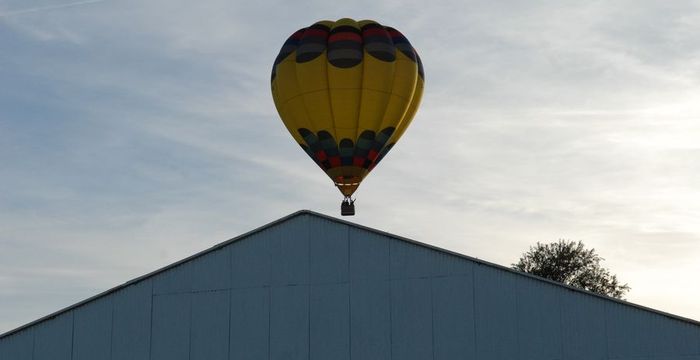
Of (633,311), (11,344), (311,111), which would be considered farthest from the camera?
(311,111)

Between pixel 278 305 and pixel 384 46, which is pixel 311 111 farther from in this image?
pixel 278 305

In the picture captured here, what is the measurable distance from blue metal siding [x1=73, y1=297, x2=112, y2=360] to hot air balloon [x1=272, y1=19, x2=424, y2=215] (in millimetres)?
11399

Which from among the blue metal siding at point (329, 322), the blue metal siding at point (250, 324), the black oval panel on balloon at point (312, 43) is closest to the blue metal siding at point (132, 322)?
the blue metal siding at point (250, 324)

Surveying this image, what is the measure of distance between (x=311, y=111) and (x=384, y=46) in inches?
156

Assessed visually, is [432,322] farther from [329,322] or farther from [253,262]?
[253,262]

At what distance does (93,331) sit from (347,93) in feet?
45.0

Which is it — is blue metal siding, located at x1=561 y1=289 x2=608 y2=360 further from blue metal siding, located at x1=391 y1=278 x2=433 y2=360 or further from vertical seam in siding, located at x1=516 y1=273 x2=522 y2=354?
blue metal siding, located at x1=391 y1=278 x2=433 y2=360

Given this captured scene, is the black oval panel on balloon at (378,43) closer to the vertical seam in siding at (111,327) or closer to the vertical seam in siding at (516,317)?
the vertical seam in siding at (516,317)

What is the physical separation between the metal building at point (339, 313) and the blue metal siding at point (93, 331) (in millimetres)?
33

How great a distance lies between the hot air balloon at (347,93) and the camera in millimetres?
45906

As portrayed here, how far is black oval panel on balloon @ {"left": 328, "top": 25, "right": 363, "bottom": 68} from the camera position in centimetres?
4606

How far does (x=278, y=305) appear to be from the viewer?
37500mm

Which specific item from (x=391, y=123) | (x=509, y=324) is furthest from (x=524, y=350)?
(x=391, y=123)

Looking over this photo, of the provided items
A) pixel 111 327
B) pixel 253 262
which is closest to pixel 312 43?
pixel 253 262
